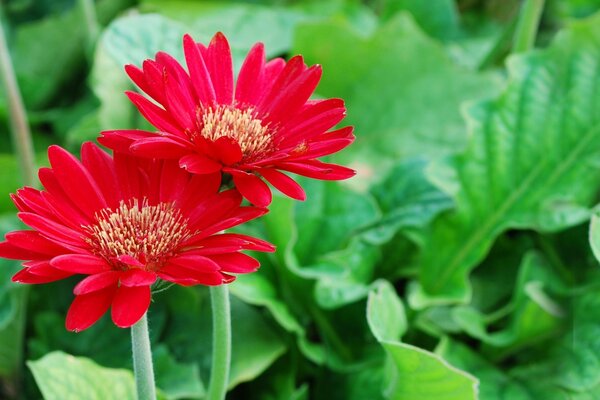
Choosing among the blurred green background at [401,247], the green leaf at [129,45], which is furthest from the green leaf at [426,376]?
the green leaf at [129,45]

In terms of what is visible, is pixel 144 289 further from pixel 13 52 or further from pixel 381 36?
pixel 13 52

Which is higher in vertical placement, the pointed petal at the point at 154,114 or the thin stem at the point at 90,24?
the pointed petal at the point at 154,114

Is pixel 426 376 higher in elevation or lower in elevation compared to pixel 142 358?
lower

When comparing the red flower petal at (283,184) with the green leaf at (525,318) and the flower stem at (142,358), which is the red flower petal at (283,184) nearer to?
the flower stem at (142,358)

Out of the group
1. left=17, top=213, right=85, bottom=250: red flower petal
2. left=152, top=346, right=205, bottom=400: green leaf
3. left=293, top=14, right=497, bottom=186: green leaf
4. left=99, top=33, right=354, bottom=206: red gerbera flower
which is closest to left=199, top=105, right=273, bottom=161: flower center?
left=99, top=33, right=354, bottom=206: red gerbera flower

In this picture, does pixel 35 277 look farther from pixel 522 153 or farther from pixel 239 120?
pixel 522 153

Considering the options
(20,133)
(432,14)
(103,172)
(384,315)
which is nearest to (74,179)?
(103,172)

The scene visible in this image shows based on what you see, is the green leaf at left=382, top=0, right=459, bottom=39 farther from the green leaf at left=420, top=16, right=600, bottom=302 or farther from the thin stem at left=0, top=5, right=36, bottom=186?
the thin stem at left=0, top=5, right=36, bottom=186
